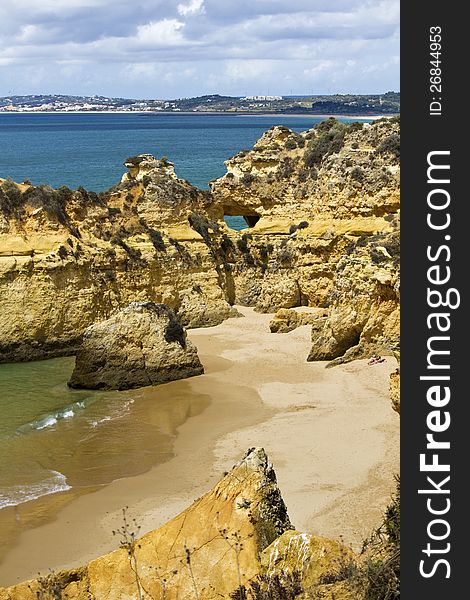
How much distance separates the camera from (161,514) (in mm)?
16266

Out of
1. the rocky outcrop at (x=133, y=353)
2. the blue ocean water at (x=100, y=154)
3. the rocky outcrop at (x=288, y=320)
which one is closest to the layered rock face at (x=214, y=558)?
the rocky outcrop at (x=133, y=353)

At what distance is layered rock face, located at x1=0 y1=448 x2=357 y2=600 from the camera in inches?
377

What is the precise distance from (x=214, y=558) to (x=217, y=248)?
25.5m

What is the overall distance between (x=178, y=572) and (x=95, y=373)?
1573 centimetres

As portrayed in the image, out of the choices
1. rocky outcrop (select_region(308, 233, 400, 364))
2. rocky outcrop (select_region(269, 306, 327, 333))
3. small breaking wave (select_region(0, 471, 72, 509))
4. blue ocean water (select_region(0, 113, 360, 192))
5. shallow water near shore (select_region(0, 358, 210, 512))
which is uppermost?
blue ocean water (select_region(0, 113, 360, 192))

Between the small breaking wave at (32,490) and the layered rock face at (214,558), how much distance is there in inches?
298

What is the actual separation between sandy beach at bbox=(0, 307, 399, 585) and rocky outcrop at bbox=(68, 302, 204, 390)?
712 mm

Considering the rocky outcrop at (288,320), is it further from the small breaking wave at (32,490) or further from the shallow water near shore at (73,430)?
the small breaking wave at (32,490)

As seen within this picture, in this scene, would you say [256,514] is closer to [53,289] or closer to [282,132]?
[53,289]

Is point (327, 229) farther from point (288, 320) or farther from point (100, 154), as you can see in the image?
point (100, 154)

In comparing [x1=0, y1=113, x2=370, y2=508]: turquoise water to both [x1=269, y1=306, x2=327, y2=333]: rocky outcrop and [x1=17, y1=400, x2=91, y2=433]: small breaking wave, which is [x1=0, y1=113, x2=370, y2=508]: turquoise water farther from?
[x1=269, y1=306, x2=327, y2=333]: rocky outcrop

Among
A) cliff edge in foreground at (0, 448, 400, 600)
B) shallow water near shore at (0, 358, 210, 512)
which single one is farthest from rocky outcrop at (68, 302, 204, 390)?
cliff edge in foreground at (0, 448, 400, 600)

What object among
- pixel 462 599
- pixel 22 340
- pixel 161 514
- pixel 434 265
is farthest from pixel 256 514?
pixel 22 340

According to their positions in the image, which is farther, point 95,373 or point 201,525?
point 95,373
